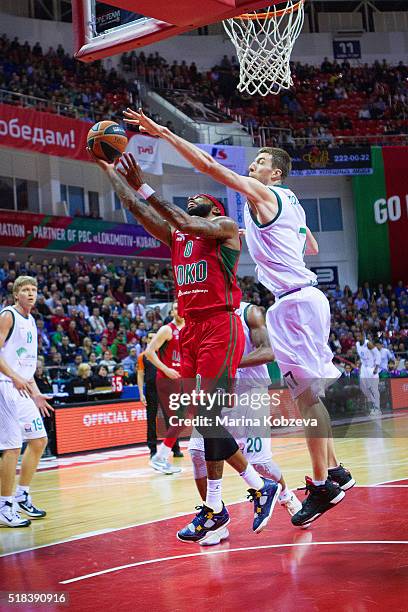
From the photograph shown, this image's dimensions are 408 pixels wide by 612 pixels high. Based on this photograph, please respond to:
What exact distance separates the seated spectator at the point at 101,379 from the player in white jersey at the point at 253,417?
8714 mm

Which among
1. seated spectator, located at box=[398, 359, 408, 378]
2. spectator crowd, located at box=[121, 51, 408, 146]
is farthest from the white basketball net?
spectator crowd, located at box=[121, 51, 408, 146]

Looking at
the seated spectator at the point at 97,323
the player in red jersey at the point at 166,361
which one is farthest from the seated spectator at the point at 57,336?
the player in red jersey at the point at 166,361

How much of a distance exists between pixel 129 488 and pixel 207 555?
3850mm

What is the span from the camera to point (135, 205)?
17.4 ft

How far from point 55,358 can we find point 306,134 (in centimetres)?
1576

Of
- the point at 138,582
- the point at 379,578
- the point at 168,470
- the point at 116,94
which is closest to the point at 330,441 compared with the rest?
the point at 379,578

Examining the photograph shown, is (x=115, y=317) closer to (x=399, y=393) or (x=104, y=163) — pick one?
(x=399, y=393)

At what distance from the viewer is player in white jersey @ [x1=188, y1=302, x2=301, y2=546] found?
18.3ft

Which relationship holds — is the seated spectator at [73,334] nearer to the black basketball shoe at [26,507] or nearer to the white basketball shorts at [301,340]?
the black basketball shoe at [26,507]

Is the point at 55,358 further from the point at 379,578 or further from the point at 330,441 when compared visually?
the point at 379,578

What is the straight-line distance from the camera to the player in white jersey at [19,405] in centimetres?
688

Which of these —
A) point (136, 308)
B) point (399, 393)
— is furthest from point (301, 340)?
point (136, 308)

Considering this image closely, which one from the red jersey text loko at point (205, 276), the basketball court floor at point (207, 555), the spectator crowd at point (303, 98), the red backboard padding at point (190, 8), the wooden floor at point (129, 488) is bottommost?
the wooden floor at point (129, 488)

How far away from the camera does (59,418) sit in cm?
1299
